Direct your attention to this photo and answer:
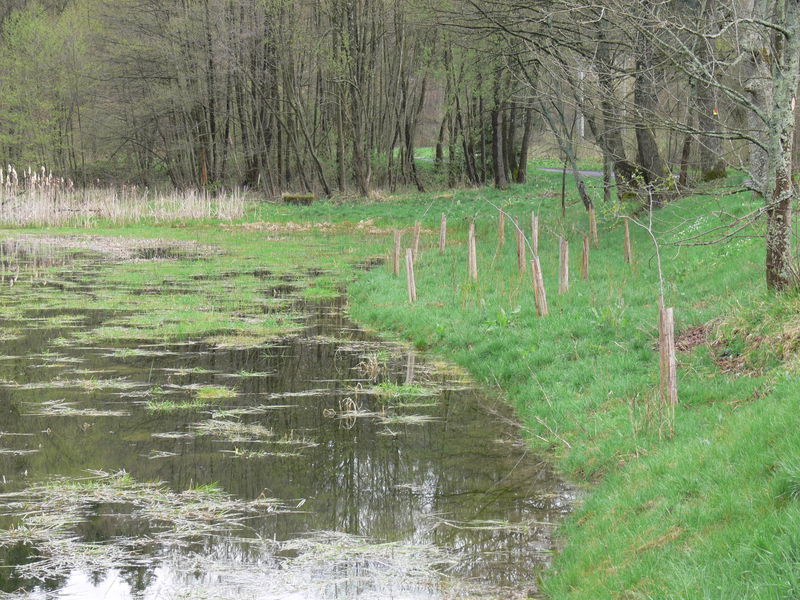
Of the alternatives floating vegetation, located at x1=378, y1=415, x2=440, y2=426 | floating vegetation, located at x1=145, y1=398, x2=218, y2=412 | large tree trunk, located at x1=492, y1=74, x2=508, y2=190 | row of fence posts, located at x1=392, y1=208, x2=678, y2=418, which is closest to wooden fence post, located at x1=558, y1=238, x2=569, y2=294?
row of fence posts, located at x1=392, y1=208, x2=678, y2=418

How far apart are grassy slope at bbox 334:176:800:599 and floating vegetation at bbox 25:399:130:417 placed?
4.35 m

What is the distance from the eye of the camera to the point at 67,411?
916cm

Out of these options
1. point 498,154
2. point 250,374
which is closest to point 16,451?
point 250,374

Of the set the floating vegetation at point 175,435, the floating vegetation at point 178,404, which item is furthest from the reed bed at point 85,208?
the floating vegetation at point 175,435

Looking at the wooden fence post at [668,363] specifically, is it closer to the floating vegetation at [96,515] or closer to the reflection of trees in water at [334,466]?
the reflection of trees in water at [334,466]

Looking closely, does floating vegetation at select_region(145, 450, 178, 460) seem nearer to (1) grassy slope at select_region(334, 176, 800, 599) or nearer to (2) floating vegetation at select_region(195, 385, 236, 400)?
(2) floating vegetation at select_region(195, 385, 236, 400)

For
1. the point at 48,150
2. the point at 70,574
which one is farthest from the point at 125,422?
the point at 48,150

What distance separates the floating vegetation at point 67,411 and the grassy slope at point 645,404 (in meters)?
4.35

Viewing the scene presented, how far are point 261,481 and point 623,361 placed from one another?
4457 mm

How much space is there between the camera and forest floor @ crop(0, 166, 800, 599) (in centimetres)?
A: 468

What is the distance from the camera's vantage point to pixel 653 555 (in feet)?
15.9

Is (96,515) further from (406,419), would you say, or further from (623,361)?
(623,361)

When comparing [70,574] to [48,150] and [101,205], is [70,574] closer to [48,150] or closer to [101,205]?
[101,205]

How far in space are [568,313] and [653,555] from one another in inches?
298
